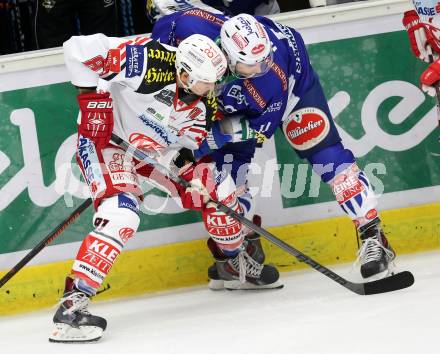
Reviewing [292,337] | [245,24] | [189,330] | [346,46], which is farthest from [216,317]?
[346,46]

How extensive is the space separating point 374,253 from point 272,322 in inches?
24.8

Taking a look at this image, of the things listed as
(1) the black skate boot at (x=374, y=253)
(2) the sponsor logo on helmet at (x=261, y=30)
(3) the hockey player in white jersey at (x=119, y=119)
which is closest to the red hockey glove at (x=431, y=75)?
(1) the black skate boot at (x=374, y=253)

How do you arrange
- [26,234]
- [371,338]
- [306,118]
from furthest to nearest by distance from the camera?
[26,234] < [306,118] < [371,338]

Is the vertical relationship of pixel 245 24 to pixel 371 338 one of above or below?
above

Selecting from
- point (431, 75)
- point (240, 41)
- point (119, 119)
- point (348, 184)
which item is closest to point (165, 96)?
point (119, 119)

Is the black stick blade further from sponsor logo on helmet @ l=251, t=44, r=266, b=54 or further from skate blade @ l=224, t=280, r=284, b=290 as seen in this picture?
sponsor logo on helmet @ l=251, t=44, r=266, b=54

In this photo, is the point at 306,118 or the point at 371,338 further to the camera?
the point at 306,118

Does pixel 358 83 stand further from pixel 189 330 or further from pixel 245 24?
→ pixel 189 330

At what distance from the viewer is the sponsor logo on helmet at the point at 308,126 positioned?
173 inches

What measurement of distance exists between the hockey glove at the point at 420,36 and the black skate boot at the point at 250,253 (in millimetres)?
987

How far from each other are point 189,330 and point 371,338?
75 cm

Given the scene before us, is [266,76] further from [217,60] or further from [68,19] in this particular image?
[68,19]

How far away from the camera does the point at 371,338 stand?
355cm

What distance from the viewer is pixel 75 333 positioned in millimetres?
3971
